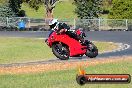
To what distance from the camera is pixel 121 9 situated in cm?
7194

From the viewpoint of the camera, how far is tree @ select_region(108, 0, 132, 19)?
72188mm

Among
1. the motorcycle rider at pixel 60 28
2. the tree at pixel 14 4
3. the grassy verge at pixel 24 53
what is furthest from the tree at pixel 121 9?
the motorcycle rider at pixel 60 28

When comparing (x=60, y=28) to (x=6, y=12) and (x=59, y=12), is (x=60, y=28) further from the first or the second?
(x=59, y=12)

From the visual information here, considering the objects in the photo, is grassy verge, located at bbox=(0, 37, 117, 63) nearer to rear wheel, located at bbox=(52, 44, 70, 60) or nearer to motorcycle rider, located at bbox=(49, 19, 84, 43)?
rear wheel, located at bbox=(52, 44, 70, 60)

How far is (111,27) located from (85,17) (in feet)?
16.4

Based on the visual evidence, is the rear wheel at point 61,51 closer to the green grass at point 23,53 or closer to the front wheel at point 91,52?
the front wheel at point 91,52

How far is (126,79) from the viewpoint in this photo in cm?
525

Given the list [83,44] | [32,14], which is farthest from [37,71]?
[32,14]

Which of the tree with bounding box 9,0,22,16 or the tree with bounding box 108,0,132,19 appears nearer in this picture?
the tree with bounding box 108,0,132,19

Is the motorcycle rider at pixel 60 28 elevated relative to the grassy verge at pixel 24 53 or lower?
elevated

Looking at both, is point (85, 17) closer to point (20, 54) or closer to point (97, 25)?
point (97, 25)

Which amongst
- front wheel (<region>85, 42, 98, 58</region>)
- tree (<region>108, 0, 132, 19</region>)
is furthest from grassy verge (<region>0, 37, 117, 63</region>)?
tree (<region>108, 0, 132, 19</region>)

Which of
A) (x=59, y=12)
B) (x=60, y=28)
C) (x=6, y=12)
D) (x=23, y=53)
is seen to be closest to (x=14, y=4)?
(x=6, y=12)

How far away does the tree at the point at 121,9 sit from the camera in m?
72.2
